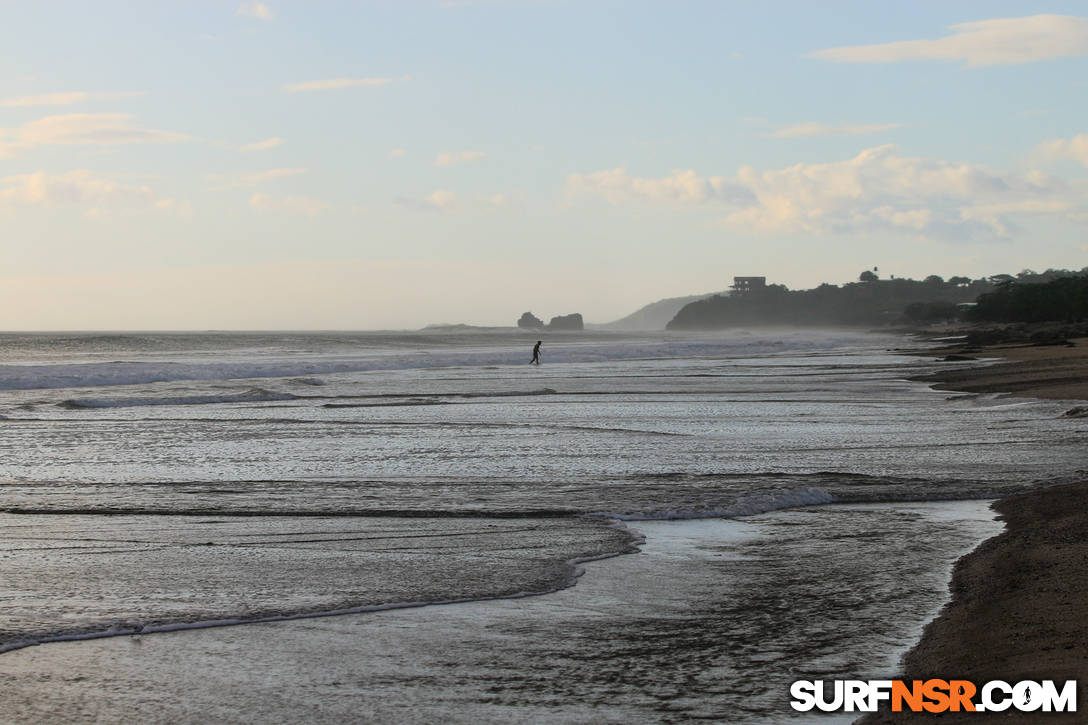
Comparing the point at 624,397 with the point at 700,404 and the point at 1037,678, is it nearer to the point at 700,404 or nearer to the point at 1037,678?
the point at 700,404

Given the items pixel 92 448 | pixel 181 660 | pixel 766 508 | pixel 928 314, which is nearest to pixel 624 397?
pixel 92 448

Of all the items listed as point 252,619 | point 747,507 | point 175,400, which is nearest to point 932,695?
point 252,619

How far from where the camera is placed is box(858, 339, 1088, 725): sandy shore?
482cm

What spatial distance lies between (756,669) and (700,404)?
17945 mm

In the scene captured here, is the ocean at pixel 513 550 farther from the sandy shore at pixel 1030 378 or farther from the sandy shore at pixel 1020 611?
the sandy shore at pixel 1030 378

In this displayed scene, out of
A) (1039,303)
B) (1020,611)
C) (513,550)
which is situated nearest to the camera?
(1020,611)

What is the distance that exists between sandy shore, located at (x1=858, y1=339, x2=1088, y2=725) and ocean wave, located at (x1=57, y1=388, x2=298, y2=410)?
2136 centimetres

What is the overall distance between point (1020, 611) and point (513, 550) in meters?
3.62

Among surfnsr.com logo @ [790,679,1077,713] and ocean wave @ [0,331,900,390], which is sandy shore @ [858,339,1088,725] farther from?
ocean wave @ [0,331,900,390]

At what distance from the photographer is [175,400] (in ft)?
88.6

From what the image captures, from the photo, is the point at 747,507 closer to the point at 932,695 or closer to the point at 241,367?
the point at 932,695

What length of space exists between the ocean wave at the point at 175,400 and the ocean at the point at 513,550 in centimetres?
634

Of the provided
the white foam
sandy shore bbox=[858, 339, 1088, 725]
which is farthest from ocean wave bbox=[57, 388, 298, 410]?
sandy shore bbox=[858, 339, 1088, 725]

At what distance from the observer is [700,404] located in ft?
75.5
